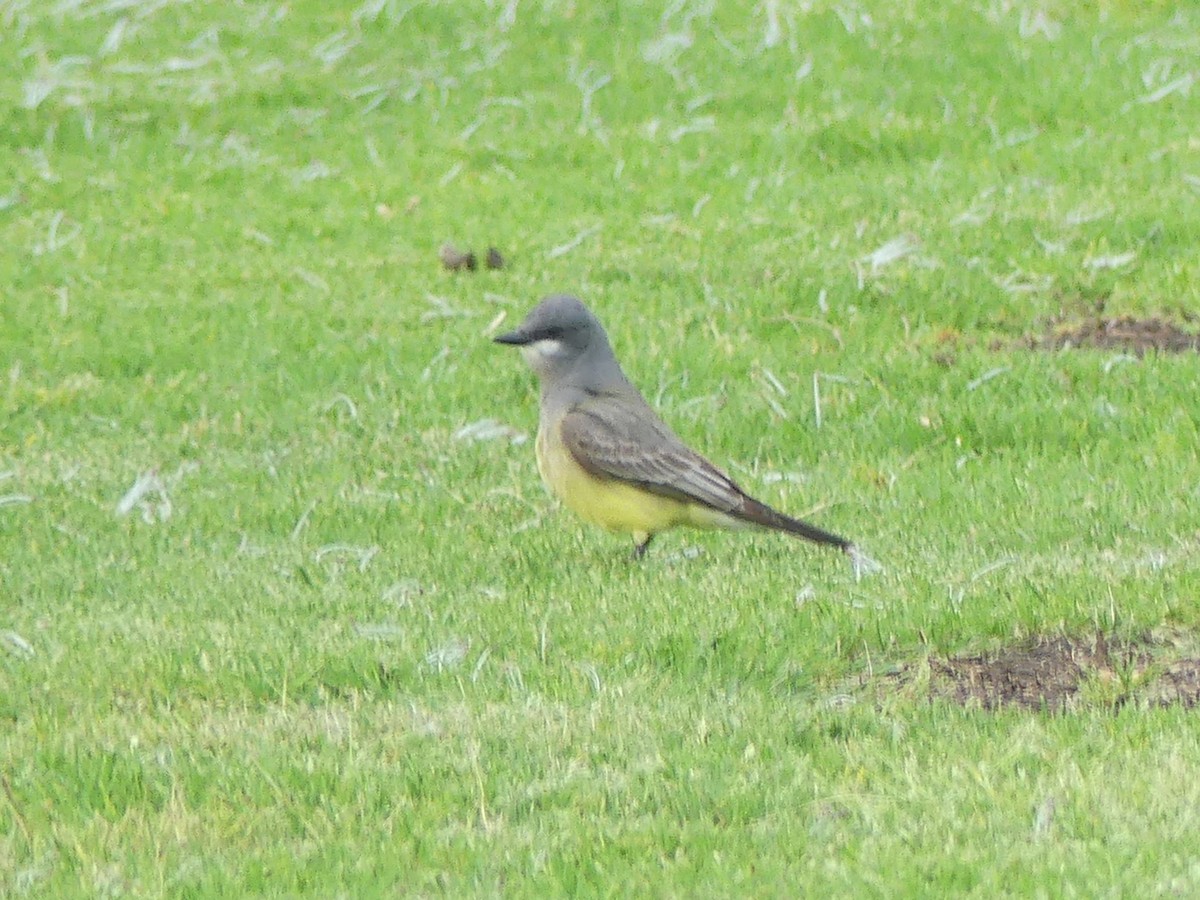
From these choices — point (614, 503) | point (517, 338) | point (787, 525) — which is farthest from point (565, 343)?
point (787, 525)

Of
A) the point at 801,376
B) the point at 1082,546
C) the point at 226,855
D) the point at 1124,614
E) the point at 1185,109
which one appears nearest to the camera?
the point at 226,855

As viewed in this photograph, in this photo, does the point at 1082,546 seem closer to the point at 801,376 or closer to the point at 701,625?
the point at 701,625

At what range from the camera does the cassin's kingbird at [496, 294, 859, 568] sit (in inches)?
311

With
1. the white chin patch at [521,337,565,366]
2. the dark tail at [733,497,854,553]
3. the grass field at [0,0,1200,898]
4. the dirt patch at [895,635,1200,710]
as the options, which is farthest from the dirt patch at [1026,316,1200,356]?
the dirt patch at [895,635,1200,710]

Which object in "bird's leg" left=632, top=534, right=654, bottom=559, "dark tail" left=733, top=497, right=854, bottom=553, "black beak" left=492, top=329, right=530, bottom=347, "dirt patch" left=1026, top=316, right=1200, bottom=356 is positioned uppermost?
"black beak" left=492, top=329, right=530, bottom=347

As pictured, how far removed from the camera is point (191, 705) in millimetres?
6336

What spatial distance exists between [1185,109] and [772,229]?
12.2 ft

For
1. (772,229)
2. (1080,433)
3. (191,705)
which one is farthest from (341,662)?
(772,229)

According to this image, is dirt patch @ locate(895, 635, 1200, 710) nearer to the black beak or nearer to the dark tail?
the dark tail

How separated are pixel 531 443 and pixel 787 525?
2.59 meters

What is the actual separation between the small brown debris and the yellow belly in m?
4.49

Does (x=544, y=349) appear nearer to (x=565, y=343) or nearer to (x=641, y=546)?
(x=565, y=343)

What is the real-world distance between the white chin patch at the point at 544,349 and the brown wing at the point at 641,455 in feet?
1.05

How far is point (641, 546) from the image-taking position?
841 cm
